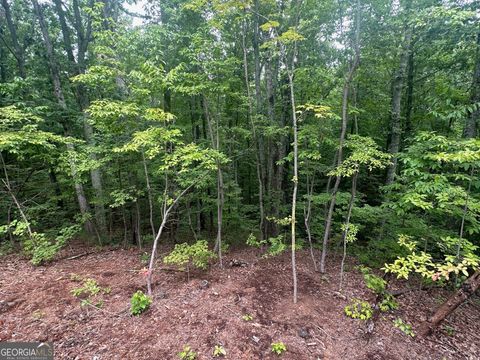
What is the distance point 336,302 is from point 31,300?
5.82 m

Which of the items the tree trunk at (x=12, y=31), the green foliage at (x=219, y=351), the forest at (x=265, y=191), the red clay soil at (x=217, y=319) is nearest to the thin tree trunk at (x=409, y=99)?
the forest at (x=265, y=191)

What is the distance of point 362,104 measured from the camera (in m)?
8.61

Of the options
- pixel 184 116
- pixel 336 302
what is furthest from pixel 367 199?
pixel 184 116

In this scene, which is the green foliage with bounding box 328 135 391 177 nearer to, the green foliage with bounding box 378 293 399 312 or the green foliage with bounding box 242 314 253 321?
the green foliage with bounding box 378 293 399 312

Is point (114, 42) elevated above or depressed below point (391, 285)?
above

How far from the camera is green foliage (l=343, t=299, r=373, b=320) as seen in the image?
4.16 meters

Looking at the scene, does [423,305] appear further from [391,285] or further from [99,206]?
[99,206]

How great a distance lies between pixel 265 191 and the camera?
336 inches

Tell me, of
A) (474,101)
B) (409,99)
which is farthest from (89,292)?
(409,99)

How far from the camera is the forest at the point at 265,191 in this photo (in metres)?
3.73

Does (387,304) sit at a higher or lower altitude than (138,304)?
lower

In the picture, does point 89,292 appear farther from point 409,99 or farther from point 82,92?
point 409,99

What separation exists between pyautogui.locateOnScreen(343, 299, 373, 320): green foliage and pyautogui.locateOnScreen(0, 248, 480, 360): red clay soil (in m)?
0.12

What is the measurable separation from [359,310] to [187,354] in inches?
126
